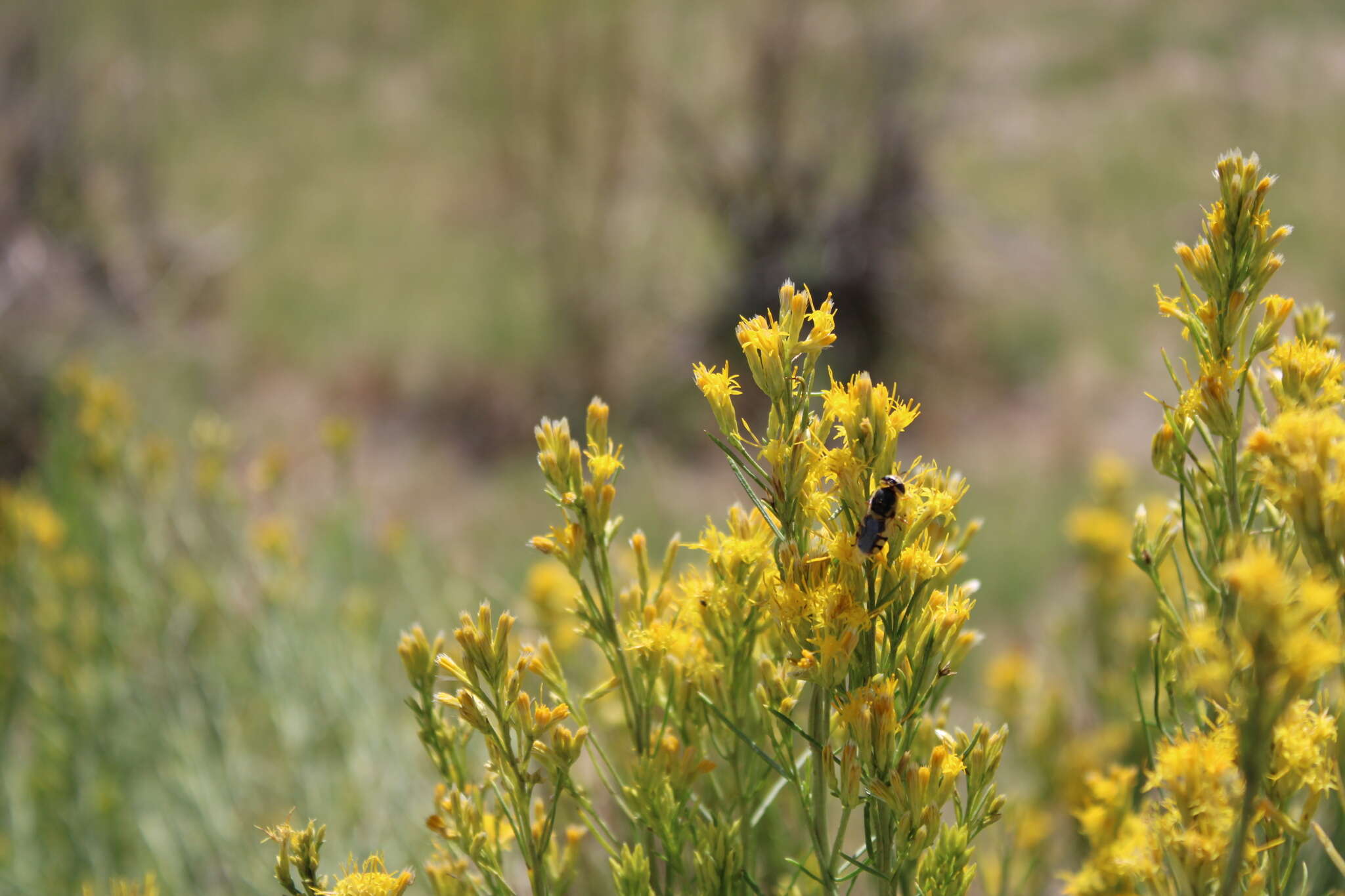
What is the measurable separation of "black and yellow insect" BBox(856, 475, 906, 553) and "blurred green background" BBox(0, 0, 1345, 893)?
362cm

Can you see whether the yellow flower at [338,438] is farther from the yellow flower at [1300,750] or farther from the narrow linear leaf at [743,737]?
the yellow flower at [1300,750]

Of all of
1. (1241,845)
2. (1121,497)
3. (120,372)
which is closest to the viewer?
(1241,845)

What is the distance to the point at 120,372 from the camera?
7.20 meters

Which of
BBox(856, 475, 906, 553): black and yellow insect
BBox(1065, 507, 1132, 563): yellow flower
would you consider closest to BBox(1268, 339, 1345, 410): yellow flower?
BBox(856, 475, 906, 553): black and yellow insect

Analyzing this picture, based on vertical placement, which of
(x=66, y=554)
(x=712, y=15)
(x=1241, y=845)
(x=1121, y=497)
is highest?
(x=712, y=15)

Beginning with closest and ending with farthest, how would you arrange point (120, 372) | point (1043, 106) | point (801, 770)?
point (801, 770), point (120, 372), point (1043, 106)

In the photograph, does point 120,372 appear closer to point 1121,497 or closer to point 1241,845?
point 1121,497

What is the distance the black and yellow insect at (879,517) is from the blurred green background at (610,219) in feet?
11.9

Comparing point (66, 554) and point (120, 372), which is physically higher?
point (120, 372)

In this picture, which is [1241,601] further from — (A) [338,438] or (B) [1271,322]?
(A) [338,438]

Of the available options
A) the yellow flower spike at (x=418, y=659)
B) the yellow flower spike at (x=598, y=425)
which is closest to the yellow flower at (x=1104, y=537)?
the yellow flower spike at (x=598, y=425)

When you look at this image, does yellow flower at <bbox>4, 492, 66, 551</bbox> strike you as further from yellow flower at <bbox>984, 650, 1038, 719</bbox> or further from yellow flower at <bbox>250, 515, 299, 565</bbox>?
yellow flower at <bbox>984, 650, 1038, 719</bbox>

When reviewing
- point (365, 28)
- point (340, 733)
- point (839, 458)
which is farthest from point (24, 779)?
point (365, 28)

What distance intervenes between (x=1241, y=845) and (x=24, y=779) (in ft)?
13.4
